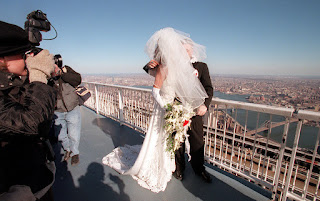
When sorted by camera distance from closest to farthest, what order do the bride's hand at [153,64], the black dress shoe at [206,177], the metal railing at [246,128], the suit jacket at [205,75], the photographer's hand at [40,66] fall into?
1. the photographer's hand at [40,66]
2. the metal railing at [246,128]
3. the bride's hand at [153,64]
4. the suit jacket at [205,75]
5. the black dress shoe at [206,177]

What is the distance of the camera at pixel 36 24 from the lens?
1.61m

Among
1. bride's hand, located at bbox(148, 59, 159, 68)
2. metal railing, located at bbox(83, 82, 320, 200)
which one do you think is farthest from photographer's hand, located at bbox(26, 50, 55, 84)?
metal railing, located at bbox(83, 82, 320, 200)

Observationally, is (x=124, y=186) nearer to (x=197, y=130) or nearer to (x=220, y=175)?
(x=197, y=130)

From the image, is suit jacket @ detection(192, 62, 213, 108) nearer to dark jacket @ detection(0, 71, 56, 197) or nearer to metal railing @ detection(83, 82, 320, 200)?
metal railing @ detection(83, 82, 320, 200)

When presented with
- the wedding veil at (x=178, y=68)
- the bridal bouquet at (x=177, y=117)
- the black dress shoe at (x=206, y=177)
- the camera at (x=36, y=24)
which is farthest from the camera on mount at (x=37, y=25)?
the black dress shoe at (x=206, y=177)

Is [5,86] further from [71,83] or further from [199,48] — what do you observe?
[199,48]

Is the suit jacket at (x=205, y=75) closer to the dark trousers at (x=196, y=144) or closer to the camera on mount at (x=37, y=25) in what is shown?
the dark trousers at (x=196, y=144)

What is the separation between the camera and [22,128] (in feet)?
2.17

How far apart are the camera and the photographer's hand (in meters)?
0.86

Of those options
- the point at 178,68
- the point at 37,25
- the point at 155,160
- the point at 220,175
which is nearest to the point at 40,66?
the point at 178,68

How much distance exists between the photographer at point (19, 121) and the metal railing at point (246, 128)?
1.85m

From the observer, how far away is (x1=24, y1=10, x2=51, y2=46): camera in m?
1.61

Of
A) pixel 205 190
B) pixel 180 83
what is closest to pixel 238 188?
pixel 205 190

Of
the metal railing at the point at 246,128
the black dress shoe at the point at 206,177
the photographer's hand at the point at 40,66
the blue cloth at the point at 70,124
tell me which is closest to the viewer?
the photographer's hand at the point at 40,66
